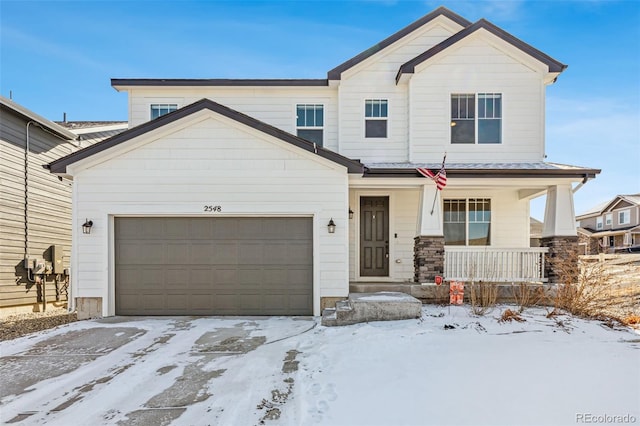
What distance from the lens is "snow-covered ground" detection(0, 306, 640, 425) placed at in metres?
3.38

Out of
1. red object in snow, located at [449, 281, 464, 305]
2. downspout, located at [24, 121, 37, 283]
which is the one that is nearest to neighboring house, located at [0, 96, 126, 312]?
downspout, located at [24, 121, 37, 283]

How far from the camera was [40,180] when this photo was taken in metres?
10.4

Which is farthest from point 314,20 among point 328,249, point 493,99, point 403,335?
point 403,335

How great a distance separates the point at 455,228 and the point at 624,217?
1308 inches

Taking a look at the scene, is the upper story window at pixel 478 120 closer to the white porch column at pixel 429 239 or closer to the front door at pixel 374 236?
the white porch column at pixel 429 239


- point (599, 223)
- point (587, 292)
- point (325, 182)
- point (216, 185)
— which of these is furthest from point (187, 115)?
point (599, 223)

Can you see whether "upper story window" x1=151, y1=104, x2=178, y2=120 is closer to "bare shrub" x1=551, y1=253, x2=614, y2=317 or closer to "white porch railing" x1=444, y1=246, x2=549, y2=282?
"white porch railing" x1=444, y1=246, x2=549, y2=282

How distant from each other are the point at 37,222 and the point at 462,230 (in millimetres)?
12989

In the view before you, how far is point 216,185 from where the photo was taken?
25.0 feet

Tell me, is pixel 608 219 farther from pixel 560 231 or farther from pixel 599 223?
pixel 560 231

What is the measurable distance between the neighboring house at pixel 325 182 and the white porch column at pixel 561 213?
0.04 metres

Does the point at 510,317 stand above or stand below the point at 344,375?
above

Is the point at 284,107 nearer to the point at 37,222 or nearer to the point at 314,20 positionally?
the point at 314,20

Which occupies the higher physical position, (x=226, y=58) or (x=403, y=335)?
(x=226, y=58)
